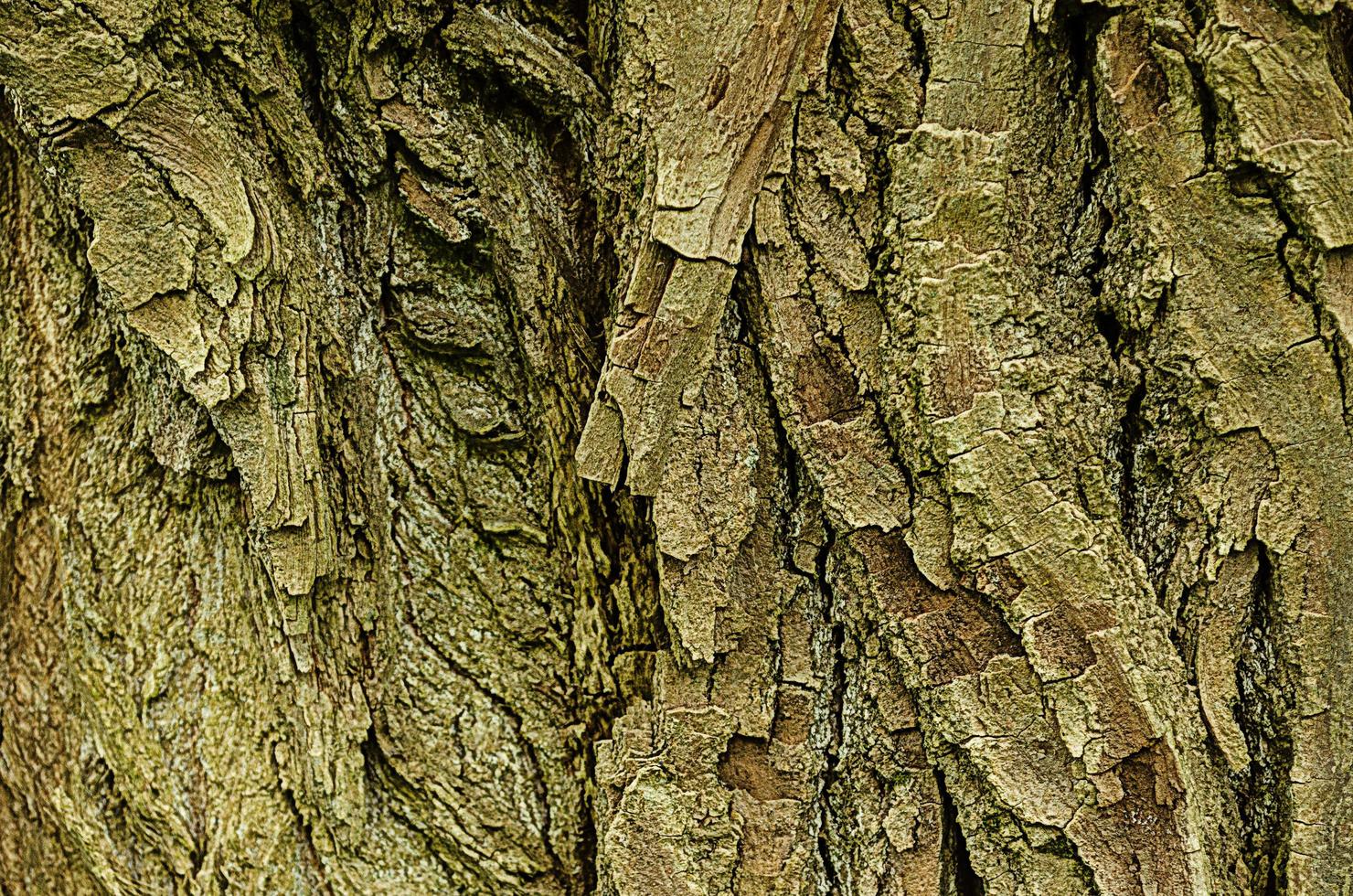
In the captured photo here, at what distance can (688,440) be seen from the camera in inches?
43.3

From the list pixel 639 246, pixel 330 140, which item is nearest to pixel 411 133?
pixel 330 140

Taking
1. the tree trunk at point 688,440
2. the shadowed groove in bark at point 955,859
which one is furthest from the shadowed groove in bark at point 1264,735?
the shadowed groove in bark at point 955,859

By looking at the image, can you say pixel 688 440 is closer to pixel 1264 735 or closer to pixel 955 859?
pixel 955 859

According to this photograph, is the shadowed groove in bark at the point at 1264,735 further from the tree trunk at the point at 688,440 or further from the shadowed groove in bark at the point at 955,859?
the shadowed groove in bark at the point at 955,859

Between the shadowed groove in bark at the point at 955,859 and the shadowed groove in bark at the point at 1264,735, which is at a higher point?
the shadowed groove in bark at the point at 1264,735

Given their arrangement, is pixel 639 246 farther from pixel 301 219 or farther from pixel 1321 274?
pixel 1321 274

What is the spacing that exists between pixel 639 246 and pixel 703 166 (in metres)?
0.12

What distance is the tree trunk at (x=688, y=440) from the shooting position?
104 centimetres

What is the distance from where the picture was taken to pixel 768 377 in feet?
3.63

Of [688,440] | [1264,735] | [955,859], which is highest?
[688,440]

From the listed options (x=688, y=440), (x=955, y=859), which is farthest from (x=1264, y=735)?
(x=688, y=440)

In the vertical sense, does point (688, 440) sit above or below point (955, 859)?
above

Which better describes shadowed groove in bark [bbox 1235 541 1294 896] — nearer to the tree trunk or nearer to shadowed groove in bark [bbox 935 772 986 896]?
the tree trunk

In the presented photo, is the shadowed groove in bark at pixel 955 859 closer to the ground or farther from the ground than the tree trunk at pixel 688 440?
closer to the ground
